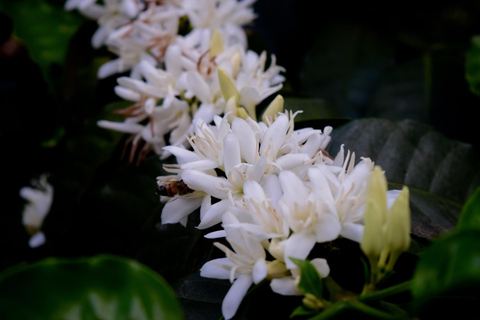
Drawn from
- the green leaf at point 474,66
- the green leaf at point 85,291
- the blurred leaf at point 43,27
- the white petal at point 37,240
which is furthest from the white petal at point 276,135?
the blurred leaf at point 43,27

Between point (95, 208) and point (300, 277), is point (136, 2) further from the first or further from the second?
point (300, 277)

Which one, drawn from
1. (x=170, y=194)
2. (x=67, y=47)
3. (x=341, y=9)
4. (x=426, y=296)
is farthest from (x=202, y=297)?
(x=341, y=9)

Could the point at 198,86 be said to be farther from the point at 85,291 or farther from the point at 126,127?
the point at 85,291

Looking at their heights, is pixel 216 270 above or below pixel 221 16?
below

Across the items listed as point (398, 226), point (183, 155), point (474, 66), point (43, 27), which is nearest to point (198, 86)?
point (183, 155)

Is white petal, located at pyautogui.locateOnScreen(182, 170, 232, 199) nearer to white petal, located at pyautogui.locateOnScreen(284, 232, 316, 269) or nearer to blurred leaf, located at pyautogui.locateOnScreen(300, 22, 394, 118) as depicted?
white petal, located at pyautogui.locateOnScreen(284, 232, 316, 269)

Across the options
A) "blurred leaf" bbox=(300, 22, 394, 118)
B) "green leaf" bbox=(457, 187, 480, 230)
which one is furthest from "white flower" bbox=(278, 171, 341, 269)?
"blurred leaf" bbox=(300, 22, 394, 118)
